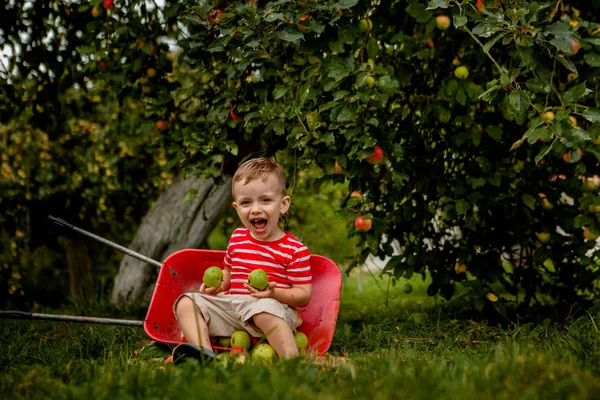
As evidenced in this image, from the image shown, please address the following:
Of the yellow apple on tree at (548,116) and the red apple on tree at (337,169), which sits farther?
the red apple on tree at (337,169)

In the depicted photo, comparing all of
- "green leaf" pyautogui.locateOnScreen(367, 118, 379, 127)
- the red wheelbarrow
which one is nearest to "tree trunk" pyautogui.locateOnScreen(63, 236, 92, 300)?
the red wheelbarrow

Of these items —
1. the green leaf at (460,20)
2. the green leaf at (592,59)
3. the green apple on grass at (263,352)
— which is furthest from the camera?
the green leaf at (592,59)

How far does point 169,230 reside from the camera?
3.57 metres

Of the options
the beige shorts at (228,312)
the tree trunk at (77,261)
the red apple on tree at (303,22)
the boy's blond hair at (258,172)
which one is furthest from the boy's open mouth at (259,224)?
the tree trunk at (77,261)

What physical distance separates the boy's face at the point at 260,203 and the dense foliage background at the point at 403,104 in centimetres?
22

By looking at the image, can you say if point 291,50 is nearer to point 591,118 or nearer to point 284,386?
point 591,118

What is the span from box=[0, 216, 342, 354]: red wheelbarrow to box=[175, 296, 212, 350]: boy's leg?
137 millimetres

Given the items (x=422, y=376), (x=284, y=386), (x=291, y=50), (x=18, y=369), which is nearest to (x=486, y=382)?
(x=422, y=376)

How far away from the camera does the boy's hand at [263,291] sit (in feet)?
6.76

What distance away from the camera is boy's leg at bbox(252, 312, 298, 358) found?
2.03 m

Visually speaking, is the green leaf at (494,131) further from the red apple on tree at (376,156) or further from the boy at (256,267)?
the boy at (256,267)

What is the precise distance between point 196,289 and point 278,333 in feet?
1.93

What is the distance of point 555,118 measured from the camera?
2080 millimetres

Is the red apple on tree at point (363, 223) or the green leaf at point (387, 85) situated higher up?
the green leaf at point (387, 85)
